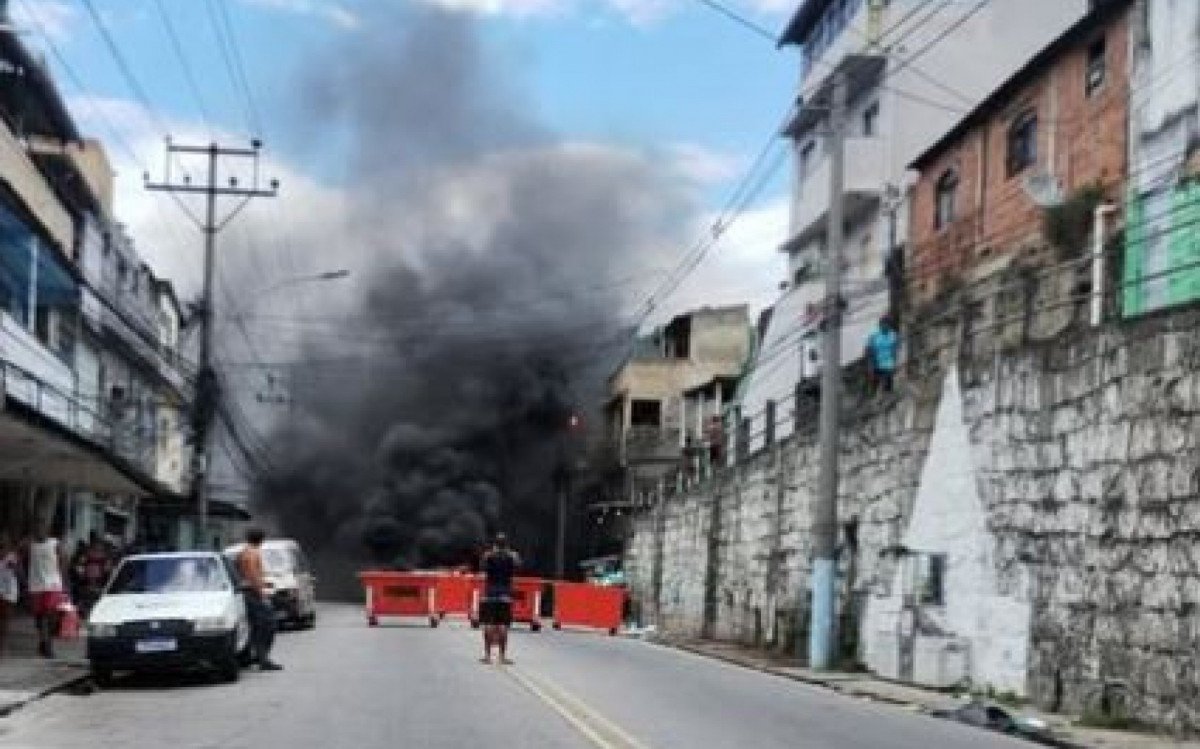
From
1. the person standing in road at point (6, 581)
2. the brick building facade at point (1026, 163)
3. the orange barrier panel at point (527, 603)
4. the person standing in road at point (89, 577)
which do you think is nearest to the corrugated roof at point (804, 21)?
the brick building facade at point (1026, 163)

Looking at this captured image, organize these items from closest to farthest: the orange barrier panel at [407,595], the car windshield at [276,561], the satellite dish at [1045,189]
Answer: the satellite dish at [1045,189]
the car windshield at [276,561]
the orange barrier panel at [407,595]

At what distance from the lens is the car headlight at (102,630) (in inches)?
723

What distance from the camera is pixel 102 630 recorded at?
60.3 ft

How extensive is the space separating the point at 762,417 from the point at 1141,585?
21.6 m

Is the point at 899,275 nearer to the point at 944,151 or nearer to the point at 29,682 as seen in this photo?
the point at 944,151

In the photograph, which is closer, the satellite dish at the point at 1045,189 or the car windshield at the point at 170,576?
the car windshield at the point at 170,576

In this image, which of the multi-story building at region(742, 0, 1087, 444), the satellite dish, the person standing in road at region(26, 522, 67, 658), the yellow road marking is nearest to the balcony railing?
the person standing in road at region(26, 522, 67, 658)

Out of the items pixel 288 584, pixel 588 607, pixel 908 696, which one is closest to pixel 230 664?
pixel 908 696

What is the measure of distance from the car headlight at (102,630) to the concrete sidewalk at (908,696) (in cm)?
865

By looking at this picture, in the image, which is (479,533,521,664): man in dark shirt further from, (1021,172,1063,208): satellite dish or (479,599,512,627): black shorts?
(1021,172,1063,208): satellite dish

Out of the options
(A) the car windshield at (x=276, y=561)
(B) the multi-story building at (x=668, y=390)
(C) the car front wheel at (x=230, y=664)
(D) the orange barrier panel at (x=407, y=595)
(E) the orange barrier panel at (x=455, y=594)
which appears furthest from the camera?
(B) the multi-story building at (x=668, y=390)

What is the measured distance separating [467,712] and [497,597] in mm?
7972

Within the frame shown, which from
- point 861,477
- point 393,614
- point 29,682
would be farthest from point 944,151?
point 29,682

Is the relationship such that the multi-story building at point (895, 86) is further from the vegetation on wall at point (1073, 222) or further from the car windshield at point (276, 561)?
the car windshield at point (276, 561)
